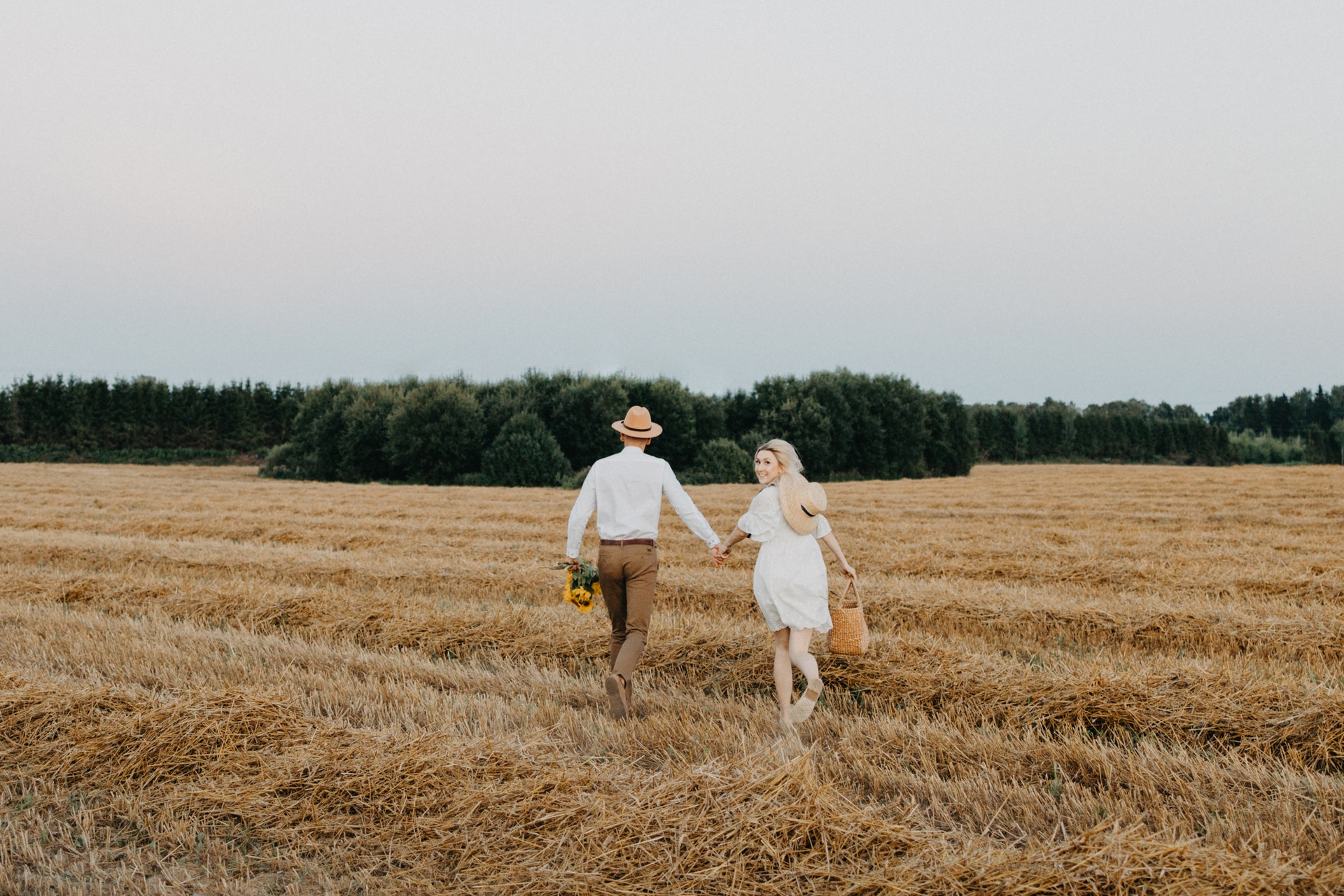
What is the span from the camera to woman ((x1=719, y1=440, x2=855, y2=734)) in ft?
17.0

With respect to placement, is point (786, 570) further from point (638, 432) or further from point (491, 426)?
point (491, 426)

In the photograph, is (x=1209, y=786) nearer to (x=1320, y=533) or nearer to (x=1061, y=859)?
(x=1061, y=859)

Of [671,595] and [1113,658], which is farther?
[671,595]

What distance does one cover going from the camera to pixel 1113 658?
6.78m

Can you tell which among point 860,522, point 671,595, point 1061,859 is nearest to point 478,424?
point 860,522

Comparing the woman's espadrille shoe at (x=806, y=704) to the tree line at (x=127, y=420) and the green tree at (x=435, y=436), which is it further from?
the tree line at (x=127, y=420)

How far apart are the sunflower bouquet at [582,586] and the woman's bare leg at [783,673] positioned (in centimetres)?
133

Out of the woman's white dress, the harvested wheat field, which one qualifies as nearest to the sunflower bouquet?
the harvested wheat field

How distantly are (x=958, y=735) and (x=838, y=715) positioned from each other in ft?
2.77

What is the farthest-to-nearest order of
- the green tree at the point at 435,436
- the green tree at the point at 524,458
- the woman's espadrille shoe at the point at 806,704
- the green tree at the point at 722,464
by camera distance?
1. the green tree at the point at 435,436
2. the green tree at the point at 722,464
3. the green tree at the point at 524,458
4. the woman's espadrille shoe at the point at 806,704

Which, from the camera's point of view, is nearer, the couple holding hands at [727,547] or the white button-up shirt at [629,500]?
the couple holding hands at [727,547]

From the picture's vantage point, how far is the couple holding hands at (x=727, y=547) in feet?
17.0

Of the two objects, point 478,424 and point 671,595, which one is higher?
point 478,424

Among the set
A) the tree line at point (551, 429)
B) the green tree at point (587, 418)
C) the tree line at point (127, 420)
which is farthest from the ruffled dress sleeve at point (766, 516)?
the tree line at point (127, 420)
